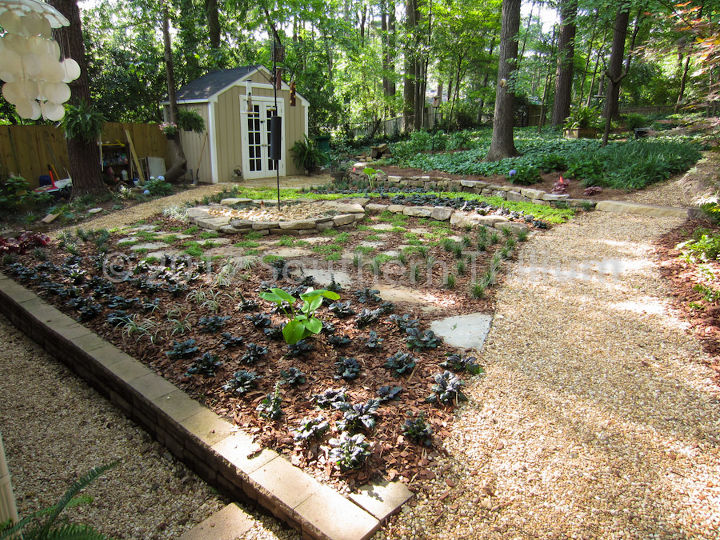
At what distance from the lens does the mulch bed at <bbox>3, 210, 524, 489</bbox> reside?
1.74 m

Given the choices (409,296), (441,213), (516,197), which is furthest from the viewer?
(516,197)

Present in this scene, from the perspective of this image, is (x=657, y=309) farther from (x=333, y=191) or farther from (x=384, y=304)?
(x=333, y=191)

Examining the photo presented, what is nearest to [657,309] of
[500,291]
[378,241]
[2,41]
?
[500,291]

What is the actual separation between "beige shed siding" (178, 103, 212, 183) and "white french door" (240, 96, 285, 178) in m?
0.87

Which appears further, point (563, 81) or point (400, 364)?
point (563, 81)

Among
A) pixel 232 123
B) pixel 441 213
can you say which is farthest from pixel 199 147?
pixel 441 213

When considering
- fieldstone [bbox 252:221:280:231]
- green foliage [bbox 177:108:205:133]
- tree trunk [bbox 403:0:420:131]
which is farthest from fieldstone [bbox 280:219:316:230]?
tree trunk [bbox 403:0:420:131]

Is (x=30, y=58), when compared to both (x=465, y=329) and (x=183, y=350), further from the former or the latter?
(x=465, y=329)

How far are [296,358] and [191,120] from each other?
8.89m

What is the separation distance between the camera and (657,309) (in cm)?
308

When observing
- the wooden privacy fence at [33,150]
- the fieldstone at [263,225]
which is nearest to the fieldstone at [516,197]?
the fieldstone at [263,225]

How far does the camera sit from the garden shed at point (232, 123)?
32.5 feet

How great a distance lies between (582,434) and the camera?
6.05 feet

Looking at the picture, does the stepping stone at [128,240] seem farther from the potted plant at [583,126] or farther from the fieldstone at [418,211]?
the potted plant at [583,126]
